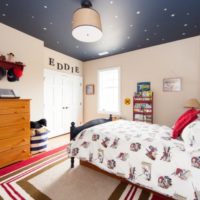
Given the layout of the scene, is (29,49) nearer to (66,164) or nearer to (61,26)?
(61,26)

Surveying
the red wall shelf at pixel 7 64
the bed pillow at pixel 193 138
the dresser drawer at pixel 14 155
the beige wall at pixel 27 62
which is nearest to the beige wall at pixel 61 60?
the beige wall at pixel 27 62

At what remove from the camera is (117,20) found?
2.79m

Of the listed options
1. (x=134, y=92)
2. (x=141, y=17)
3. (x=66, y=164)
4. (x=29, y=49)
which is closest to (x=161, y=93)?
(x=134, y=92)

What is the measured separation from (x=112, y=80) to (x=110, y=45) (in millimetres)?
1250

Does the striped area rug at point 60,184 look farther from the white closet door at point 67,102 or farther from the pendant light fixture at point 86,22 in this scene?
the pendant light fixture at point 86,22

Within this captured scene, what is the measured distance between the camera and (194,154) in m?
1.46

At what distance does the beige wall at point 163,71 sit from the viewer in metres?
3.38

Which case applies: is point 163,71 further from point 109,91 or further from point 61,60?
point 61,60

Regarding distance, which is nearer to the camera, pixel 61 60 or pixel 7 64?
pixel 7 64

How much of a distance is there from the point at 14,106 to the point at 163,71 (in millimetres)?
3625

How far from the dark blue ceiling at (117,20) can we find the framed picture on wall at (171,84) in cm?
102

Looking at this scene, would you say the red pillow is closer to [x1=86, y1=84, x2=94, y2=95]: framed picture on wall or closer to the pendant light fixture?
the pendant light fixture

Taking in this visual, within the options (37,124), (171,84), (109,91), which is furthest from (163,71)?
(37,124)

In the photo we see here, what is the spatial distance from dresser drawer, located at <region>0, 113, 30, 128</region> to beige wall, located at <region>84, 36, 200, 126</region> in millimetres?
2823
